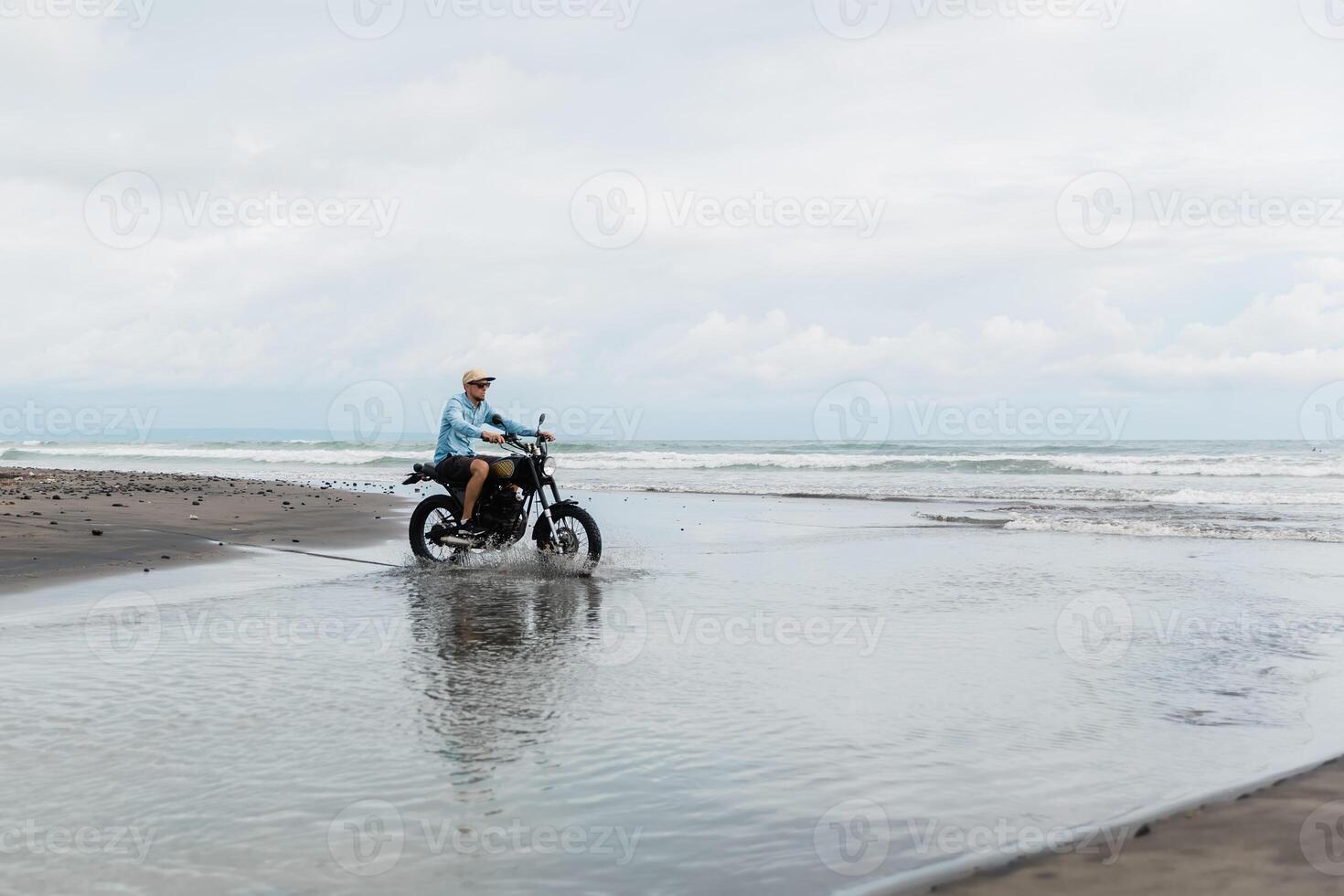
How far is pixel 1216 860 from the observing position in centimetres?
317

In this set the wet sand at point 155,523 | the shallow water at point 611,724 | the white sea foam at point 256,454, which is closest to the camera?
the shallow water at point 611,724

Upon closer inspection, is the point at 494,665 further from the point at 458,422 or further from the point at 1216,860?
the point at 458,422

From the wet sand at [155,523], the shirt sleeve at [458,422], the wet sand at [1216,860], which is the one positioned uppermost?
the shirt sleeve at [458,422]

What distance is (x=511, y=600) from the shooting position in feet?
28.1

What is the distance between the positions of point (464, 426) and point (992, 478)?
85.8 ft

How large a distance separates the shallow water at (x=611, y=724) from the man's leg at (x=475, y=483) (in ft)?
4.15

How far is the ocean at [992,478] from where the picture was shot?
57.6 feet

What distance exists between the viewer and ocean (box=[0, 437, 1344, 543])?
17.5 metres

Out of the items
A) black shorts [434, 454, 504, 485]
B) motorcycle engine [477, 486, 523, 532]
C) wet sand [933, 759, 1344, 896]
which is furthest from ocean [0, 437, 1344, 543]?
wet sand [933, 759, 1344, 896]

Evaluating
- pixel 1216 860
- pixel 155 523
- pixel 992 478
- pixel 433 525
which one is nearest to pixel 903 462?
pixel 992 478

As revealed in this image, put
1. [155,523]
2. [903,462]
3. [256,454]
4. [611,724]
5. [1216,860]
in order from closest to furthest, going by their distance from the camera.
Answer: [1216,860] → [611,724] → [155,523] → [903,462] → [256,454]

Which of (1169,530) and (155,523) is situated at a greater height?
(155,523)

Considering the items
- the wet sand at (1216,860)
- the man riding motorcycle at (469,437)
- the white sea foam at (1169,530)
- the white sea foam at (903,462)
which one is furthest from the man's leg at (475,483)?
the white sea foam at (903,462)

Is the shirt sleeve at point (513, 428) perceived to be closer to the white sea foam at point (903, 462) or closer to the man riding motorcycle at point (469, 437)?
the man riding motorcycle at point (469, 437)
